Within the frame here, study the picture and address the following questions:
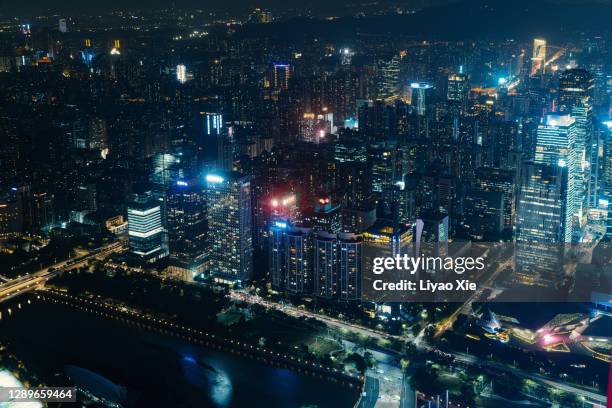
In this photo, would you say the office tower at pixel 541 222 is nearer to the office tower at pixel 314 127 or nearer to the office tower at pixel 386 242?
the office tower at pixel 386 242

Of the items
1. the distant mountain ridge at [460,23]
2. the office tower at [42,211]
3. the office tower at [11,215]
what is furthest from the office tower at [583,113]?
the office tower at [11,215]

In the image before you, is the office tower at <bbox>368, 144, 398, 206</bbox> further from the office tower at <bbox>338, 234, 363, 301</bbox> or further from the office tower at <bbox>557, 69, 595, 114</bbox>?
the office tower at <bbox>557, 69, 595, 114</bbox>

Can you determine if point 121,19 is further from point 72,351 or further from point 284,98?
point 72,351

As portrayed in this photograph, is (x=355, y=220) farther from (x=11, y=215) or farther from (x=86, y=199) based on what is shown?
(x=11, y=215)

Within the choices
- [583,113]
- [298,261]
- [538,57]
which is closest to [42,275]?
[298,261]

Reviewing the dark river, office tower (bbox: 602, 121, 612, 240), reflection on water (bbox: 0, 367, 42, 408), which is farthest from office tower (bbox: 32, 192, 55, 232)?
office tower (bbox: 602, 121, 612, 240)

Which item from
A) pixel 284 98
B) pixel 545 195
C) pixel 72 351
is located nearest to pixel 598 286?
pixel 545 195
